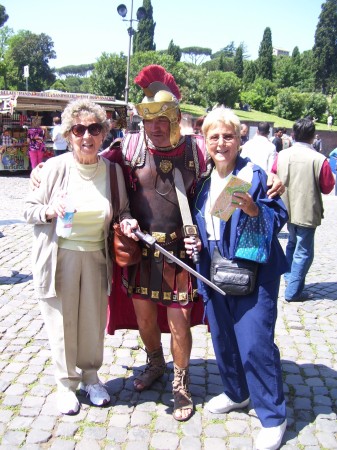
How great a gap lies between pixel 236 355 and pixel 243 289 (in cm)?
54

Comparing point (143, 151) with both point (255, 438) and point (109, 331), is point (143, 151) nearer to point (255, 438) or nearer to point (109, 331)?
point (109, 331)

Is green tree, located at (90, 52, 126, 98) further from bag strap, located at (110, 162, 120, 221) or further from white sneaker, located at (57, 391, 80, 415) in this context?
white sneaker, located at (57, 391, 80, 415)

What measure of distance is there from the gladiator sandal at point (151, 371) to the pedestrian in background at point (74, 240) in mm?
461

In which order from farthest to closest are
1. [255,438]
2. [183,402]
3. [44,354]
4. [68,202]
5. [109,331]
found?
1. [44,354]
2. [109,331]
3. [183,402]
4. [255,438]
5. [68,202]

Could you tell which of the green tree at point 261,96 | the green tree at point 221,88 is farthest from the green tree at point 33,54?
the green tree at point 261,96

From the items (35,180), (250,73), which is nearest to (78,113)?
(35,180)

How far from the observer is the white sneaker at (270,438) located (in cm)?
251

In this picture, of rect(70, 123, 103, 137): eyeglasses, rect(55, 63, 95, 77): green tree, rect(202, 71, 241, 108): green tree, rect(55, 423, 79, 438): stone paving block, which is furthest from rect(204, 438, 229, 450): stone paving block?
rect(55, 63, 95, 77): green tree

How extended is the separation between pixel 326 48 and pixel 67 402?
217 feet

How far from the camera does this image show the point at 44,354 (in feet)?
11.8

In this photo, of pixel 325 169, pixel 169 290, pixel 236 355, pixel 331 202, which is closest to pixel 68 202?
pixel 169 290

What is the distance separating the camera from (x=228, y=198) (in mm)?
2258

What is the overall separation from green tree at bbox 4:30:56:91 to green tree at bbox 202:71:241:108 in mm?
26134

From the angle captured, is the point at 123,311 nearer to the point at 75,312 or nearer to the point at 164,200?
the point at 75,312
